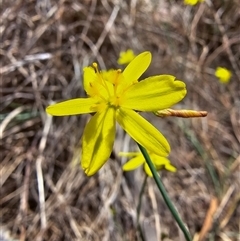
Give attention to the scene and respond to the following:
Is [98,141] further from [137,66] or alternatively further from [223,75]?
[223,75]

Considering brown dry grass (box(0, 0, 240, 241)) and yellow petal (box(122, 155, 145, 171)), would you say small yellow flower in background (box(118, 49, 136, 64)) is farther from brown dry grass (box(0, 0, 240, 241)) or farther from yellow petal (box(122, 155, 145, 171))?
yellow petal (box(122, 155, 145, 171))

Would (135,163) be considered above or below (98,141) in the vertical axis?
below

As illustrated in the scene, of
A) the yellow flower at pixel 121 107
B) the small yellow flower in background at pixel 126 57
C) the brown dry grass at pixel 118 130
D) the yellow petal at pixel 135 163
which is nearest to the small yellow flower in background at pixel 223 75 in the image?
the brown dry grass at pixel 118 130

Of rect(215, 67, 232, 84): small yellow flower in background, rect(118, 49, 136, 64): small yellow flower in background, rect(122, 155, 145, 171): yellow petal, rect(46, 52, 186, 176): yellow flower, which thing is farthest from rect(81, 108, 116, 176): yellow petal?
rect(215, 67, 232, 84): small yellow flower in background

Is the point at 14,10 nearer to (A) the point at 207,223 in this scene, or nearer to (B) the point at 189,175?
(B) the point at 189,175

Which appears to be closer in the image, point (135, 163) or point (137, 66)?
point (137, 66)

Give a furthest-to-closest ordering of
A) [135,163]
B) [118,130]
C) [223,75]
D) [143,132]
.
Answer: [223,75] < [118,130] < [135,163] < [143,132]

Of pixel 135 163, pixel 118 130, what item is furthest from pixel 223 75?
pixel 135 163
